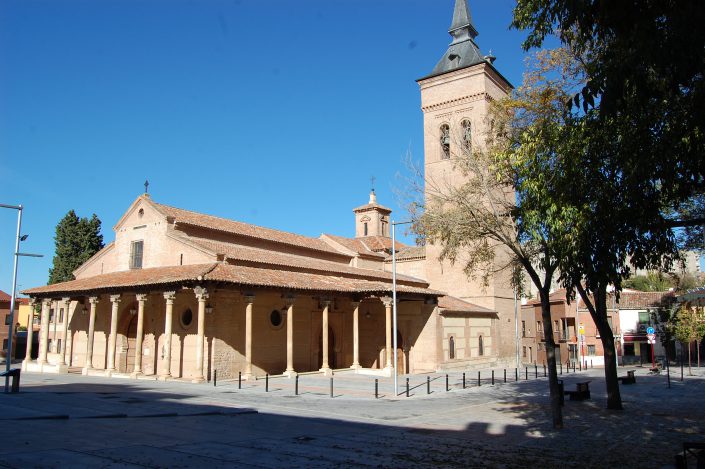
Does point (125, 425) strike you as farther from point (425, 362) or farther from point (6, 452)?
point (425, 362)

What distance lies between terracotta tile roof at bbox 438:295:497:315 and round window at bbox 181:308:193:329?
16124mm

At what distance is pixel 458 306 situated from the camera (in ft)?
128

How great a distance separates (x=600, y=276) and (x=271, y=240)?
28.3 meters

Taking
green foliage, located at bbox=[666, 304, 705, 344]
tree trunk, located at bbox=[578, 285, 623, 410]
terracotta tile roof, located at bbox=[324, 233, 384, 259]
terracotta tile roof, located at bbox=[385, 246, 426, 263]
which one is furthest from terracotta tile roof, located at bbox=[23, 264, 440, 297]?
green foliage, located at bbox=[666, 304, 705, 344]

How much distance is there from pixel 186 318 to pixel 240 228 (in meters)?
8.39

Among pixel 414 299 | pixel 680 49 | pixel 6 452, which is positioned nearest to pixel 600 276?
pixel 680 49

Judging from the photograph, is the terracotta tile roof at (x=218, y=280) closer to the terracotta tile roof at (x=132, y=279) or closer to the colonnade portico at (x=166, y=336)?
the terracotta tile roof at (x=132, y=279)

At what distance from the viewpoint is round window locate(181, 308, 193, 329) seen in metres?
28.2

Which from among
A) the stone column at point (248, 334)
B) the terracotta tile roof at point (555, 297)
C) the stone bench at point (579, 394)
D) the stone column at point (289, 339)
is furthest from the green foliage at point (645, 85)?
the terracotta tile roof at point (555, 297)

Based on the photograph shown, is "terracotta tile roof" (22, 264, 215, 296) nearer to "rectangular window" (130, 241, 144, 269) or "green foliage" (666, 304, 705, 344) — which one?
"rectangular window" (130, 241, 144, 269)

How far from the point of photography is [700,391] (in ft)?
75.8

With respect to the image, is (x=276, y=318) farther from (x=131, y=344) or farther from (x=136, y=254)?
(x=136, y=254)

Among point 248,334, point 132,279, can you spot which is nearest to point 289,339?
point 248,334

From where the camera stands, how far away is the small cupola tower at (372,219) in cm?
5716
